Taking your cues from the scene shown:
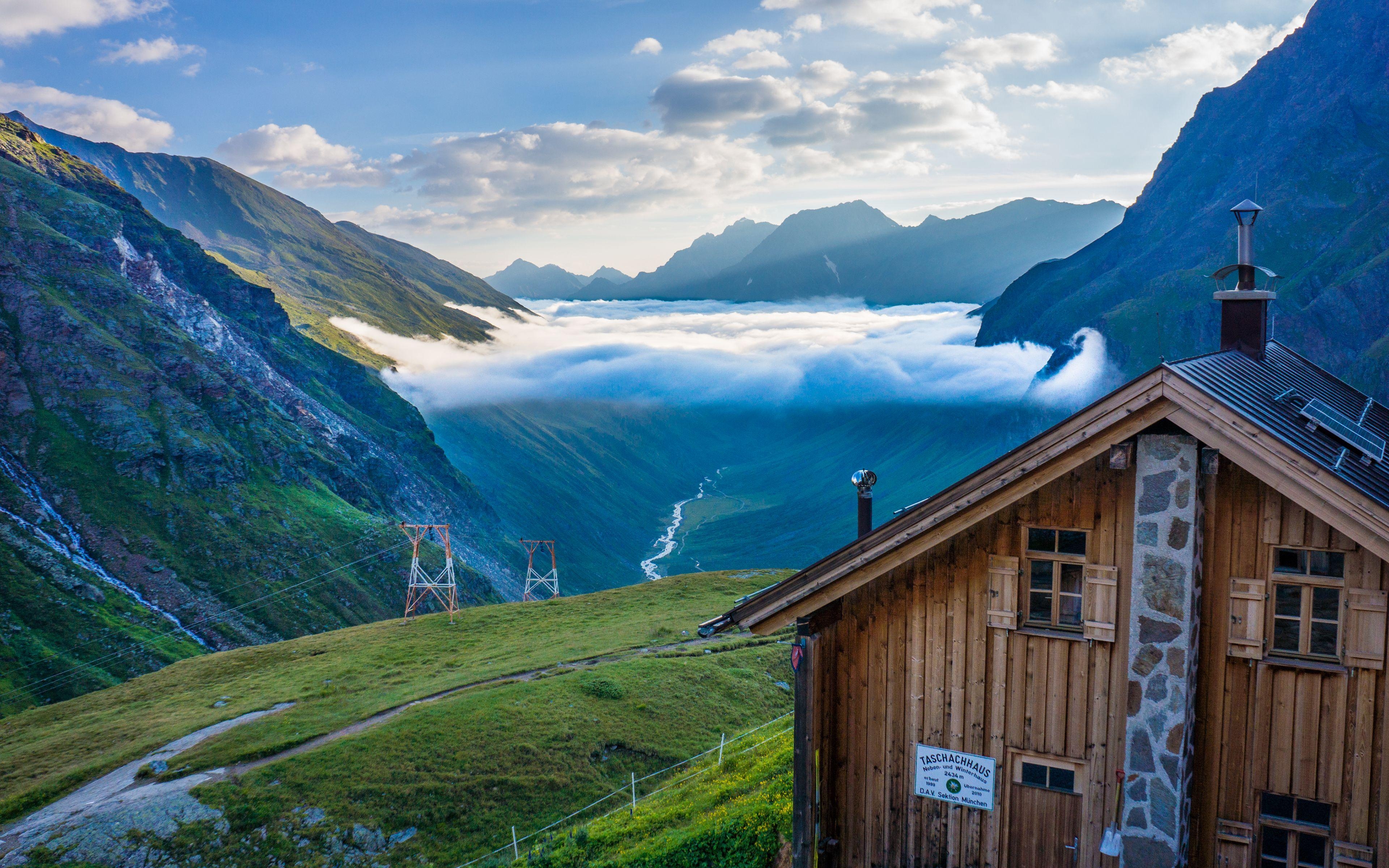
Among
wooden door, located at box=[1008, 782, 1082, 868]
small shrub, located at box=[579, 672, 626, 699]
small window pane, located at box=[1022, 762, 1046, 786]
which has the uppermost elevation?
small window pane, located at box=[1022, 762, 1046, 786]

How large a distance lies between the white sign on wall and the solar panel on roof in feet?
27.3

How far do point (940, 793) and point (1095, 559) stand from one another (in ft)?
17.7

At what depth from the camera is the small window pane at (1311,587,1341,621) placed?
13.4 metres

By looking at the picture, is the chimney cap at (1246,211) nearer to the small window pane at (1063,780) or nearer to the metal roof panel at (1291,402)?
the metal roof panel at (1291,402)

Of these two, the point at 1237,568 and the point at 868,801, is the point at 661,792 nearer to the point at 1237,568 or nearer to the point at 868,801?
the point at 868,801

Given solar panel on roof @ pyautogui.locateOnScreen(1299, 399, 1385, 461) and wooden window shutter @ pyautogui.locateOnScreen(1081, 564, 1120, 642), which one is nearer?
solar panel on roof @ pyautogui.locateOnScreen(1299, 399, 1385, 461)

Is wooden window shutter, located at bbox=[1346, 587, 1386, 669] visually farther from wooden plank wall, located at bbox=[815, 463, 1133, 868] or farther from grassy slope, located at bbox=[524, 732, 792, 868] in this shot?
grassy slope, located at bbox=[524, 732, 792, 868]

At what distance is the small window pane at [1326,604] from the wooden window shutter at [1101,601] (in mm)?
2911

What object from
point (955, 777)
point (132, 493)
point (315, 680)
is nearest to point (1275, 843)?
point (955, 777)

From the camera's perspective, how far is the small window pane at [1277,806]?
→ 1383 cm

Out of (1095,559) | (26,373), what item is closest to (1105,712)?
(1095,559)

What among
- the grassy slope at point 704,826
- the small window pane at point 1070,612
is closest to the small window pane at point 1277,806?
the small window pane at point 1070,612

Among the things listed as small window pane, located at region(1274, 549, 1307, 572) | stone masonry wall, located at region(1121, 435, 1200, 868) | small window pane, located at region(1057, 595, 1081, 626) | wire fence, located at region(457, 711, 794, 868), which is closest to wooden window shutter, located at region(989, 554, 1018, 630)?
small window pane, located at region(1057, 595, 1081, 626)

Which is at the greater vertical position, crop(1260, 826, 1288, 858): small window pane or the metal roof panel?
the metal roof panel
